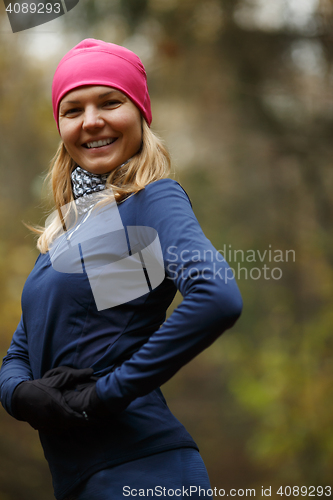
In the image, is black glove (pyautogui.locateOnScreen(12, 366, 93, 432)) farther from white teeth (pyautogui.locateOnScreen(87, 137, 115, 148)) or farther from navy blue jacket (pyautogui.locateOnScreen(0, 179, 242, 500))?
white teeth (pyautogui.locateOnScreen(87, 137, 115, 148))

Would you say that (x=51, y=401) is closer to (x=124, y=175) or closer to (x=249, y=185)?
(x=124, y=175)

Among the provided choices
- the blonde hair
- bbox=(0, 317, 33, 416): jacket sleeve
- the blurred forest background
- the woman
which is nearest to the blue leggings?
the woman

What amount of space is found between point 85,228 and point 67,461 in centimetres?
51

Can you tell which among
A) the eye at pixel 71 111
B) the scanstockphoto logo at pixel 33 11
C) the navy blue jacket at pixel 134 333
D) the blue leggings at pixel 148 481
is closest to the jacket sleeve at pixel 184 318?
the navy blue jacket at pixel 134 333

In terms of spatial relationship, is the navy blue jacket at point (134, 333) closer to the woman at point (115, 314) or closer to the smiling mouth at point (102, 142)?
the woman at point (115, 314)

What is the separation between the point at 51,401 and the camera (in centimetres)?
91

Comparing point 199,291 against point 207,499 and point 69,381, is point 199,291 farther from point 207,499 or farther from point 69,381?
point 207,499

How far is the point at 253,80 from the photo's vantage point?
3.52 meters

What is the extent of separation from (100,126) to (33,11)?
7.98ft

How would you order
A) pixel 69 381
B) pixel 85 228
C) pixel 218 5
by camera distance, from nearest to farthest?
pixel 69 381, pixel 85 228, pixel 218 5

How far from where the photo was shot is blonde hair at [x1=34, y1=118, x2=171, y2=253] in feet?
3.43

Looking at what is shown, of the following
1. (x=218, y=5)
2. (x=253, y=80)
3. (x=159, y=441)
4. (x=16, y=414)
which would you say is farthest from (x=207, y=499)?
(x=218, y=5)

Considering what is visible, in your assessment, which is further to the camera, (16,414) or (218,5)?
(218,5)

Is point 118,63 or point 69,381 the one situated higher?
point 118,63
